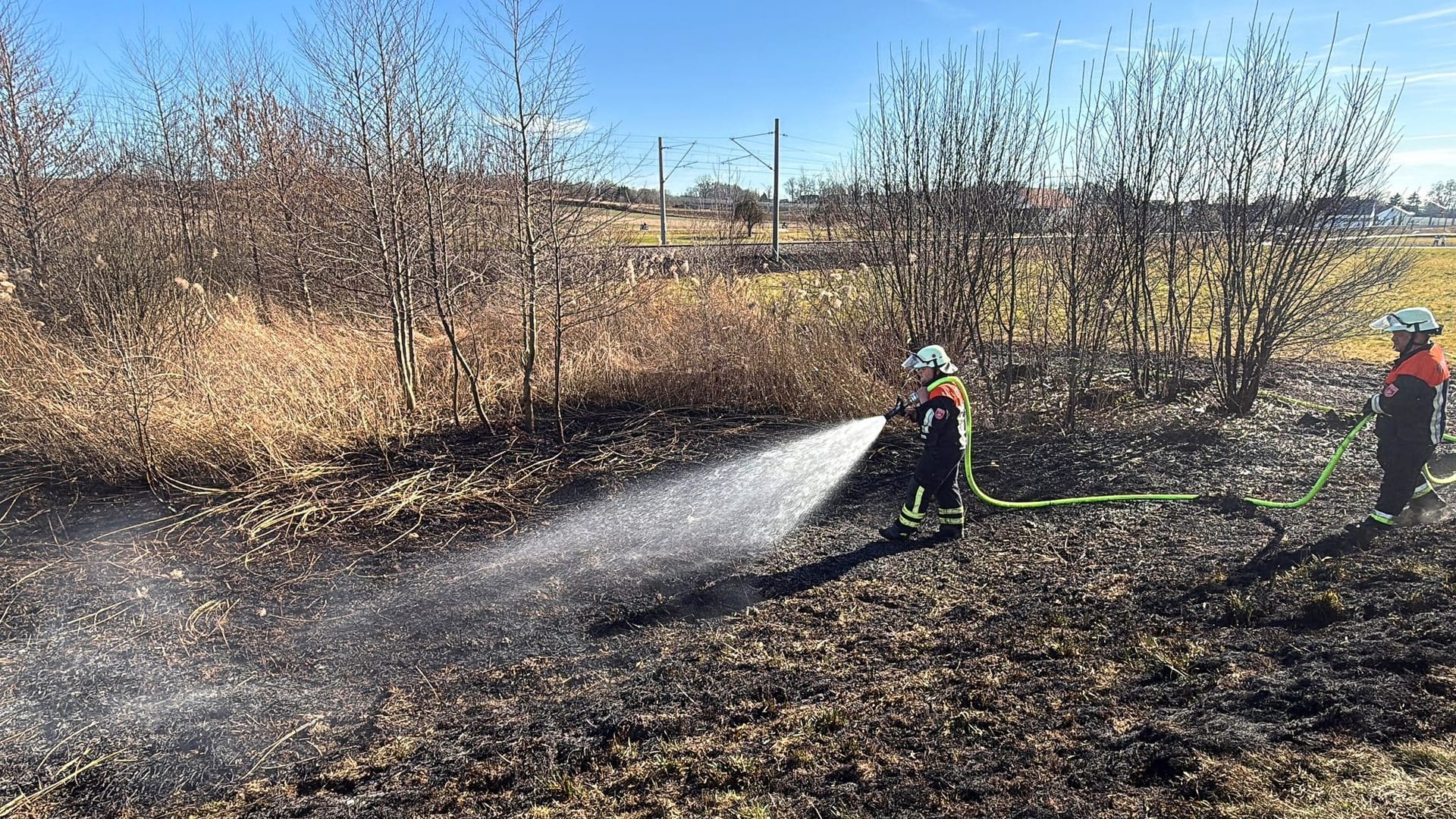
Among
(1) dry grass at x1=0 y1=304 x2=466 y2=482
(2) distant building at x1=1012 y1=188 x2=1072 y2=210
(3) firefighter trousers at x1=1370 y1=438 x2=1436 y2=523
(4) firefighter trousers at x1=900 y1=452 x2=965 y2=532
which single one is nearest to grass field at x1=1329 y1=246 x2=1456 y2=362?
(2) distant building at x1=1012 y1=188 x2=1072 y2=210

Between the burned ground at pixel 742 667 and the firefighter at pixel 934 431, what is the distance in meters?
0.30

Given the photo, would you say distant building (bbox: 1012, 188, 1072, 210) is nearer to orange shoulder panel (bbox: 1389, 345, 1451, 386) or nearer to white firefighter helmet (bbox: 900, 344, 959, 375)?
white firefighter helmet (bbox: 900, 344, 959, 375)

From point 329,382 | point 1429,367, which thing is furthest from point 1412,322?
point 329,382

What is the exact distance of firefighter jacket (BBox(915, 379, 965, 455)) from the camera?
5.00 m

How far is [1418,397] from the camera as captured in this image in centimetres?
467

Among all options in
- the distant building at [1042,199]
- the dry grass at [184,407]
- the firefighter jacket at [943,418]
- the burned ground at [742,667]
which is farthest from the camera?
the distant building at [1042,199]

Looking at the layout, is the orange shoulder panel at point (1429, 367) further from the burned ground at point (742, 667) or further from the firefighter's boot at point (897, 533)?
the firefighter's boot at point (897, 533)

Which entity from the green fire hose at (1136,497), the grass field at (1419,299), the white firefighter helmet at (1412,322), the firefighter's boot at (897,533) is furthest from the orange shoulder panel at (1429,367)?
the grass field at (1419,299)

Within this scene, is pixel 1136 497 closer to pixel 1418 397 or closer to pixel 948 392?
pixel 1418 397

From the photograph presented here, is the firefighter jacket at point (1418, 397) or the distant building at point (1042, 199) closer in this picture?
the firefighter jacket at point (1418, 397)

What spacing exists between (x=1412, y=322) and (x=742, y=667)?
465cm

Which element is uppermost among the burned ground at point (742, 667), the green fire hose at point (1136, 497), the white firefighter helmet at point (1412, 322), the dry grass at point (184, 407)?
the white firefighter helmet at point (1412, 322)

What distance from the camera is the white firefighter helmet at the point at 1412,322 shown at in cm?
464

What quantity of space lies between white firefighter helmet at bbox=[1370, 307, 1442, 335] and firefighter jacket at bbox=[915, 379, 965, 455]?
2611mm
